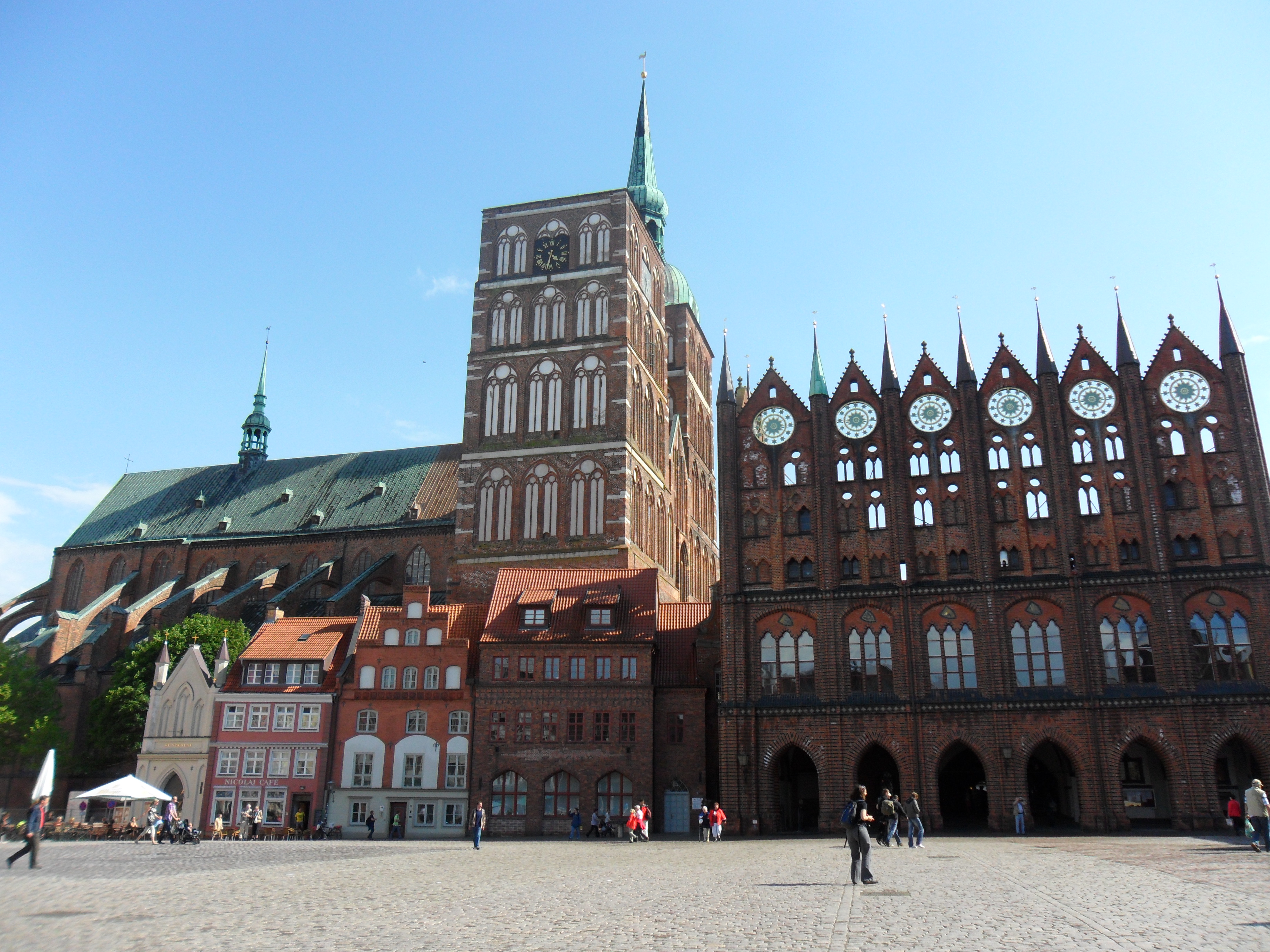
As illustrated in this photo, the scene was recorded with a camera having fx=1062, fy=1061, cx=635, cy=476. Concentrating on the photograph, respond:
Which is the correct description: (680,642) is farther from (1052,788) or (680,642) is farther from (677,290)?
(677,290)

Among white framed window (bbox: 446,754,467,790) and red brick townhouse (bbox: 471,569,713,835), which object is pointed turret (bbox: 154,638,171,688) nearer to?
white framed window (bbox: 446,754,467,790)

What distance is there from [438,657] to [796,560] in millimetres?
17912

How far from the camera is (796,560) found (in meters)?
47.2

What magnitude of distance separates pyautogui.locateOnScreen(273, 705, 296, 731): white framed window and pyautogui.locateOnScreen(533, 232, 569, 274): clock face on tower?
104 ft

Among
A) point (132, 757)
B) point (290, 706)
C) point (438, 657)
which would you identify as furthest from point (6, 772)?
point (438, 657)

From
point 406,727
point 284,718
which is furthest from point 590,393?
point 284,718

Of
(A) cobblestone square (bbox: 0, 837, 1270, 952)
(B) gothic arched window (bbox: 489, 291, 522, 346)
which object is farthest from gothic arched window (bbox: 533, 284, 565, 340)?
(A) cobblestone square (bbox: 0, 837, 1270, 952)

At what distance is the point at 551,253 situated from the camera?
69.1m

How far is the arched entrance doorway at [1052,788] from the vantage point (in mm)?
45125

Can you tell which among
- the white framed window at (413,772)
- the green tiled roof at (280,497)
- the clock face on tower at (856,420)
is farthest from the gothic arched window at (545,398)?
the white framed window at (413,772)

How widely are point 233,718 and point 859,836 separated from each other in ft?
132

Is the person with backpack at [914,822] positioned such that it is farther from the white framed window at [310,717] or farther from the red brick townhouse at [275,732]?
the white framed window at [310,717]

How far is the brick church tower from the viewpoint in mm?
62781

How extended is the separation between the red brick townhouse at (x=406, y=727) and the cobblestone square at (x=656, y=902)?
1866 centimetres
